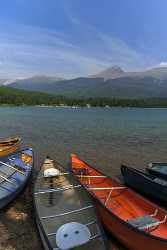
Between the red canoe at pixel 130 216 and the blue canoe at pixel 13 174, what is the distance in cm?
397

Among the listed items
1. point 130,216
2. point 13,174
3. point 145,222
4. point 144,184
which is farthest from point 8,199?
point 144,184

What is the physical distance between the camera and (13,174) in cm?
1582

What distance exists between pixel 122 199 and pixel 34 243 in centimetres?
469

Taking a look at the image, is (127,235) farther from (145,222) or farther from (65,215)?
(65,215)

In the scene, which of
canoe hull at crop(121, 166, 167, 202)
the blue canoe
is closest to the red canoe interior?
canoe hull at crop(121, 166, 167, 202)

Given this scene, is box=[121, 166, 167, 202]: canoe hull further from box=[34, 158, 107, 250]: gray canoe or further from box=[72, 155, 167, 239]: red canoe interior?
box=[34, 158, 107, 250]: gray canoe

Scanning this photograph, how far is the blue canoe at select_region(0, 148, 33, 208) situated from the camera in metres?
13.2

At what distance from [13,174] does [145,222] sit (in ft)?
29.2

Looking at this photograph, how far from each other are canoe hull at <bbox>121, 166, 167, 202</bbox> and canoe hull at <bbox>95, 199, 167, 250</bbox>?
5.16 m

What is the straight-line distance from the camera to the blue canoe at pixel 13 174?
13175 mm

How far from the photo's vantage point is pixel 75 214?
1087cm

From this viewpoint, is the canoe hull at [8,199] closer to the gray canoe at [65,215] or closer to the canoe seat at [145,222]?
the gray canoe at [65,215]

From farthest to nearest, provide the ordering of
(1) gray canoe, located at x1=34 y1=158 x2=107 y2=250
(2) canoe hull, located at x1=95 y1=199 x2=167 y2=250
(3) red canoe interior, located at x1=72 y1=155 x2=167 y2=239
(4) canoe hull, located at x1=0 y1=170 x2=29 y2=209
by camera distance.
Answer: (4) canoe hull, located at x1=0 y1=170 x2=29 y2=209, (3) red canoe interior, located at x1=72 y1=155 x2=167 y2=239, (1) gray canoe, located at x1=34 y1=158 x2=107 y2=250, (2) canoe hull, located at x1=95 y1=199 x2=167 y2=250

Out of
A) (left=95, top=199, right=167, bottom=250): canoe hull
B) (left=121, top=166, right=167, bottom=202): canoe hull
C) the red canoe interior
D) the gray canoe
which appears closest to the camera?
(left=95, top=199, right=167, bottom=250): canoe hull
